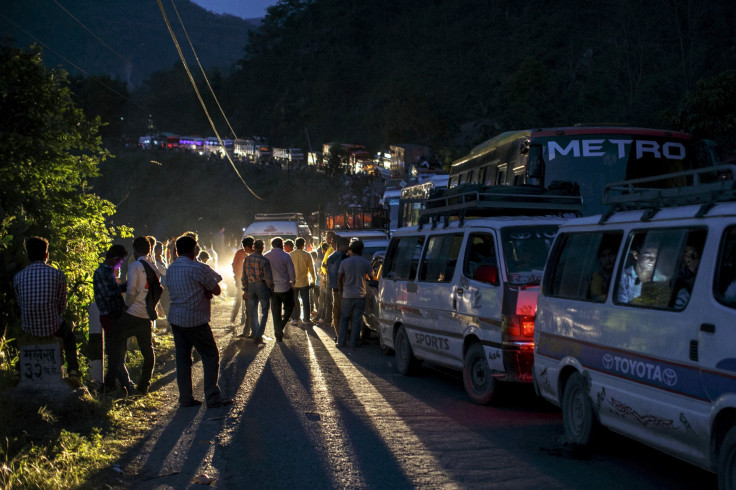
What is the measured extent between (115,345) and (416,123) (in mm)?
77695

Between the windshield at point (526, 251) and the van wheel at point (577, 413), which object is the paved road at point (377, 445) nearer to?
the van wheel at point (577, 413)

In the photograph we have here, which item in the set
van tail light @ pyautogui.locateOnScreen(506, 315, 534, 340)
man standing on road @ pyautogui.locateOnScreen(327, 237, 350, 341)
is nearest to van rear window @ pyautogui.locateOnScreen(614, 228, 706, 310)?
van tail light @ pyautogui.locateOnScreen(506, 315, 534, 340)

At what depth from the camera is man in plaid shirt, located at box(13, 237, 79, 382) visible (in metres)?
8.16

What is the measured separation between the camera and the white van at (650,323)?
486 cm

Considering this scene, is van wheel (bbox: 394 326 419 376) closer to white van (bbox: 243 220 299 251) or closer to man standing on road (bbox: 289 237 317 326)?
man standing on road (bbox: 289 237 317 326)

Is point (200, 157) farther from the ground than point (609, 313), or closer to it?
farther from the ground

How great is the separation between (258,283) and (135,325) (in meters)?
5.31

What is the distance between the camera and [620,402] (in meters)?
6.00

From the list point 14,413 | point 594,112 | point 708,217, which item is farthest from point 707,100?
point 594,112

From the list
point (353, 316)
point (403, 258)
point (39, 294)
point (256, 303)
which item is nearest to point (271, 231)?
point (256, 303)

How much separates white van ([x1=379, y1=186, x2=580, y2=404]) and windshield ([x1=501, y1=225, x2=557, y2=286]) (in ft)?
0.03

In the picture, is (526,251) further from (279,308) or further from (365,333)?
(365,333)

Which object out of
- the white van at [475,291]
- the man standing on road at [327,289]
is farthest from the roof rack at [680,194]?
the man standing on road at [327,289]

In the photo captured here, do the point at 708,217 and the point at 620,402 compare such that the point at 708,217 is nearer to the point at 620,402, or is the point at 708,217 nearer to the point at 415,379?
the point at 620,402
